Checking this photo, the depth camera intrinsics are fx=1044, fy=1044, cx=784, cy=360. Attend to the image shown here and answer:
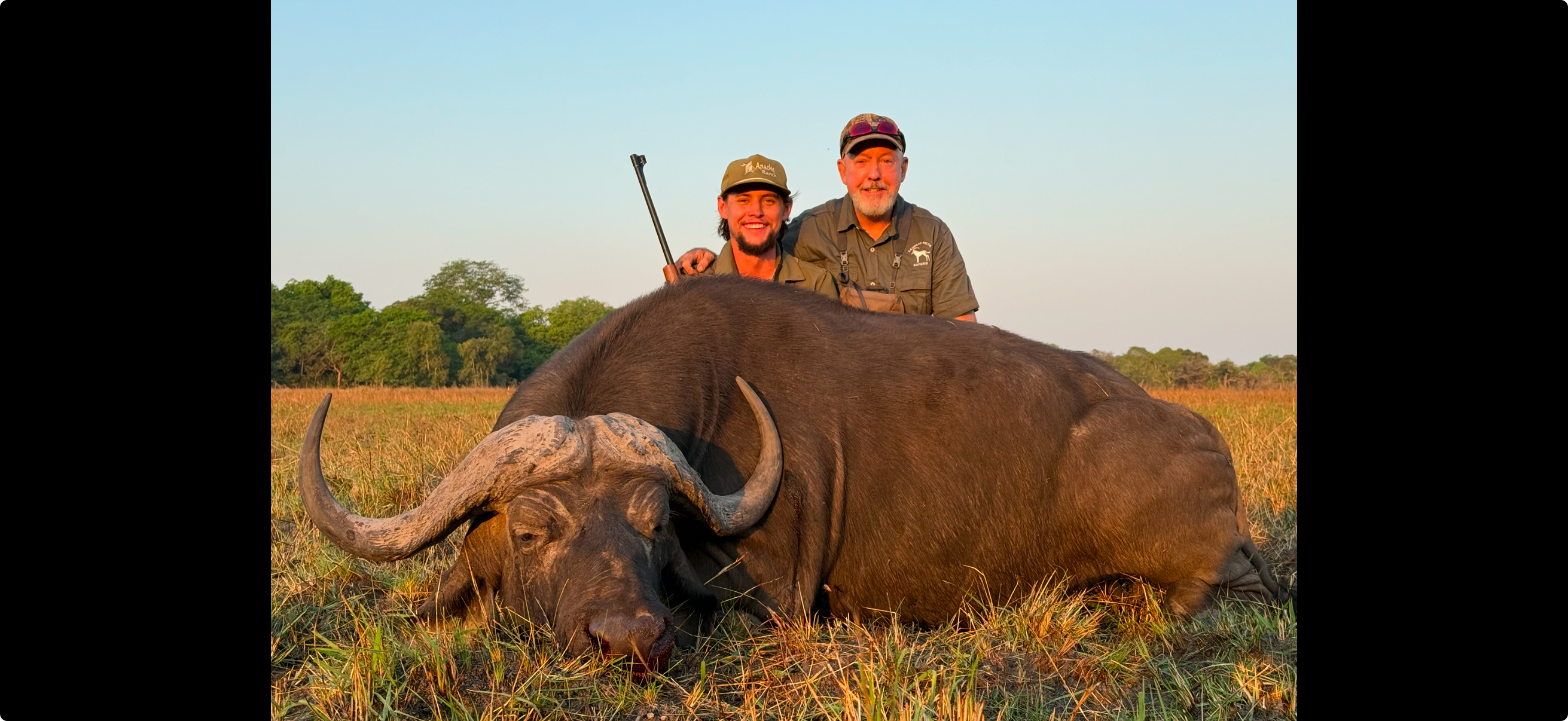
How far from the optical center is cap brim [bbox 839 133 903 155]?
25.2 feet

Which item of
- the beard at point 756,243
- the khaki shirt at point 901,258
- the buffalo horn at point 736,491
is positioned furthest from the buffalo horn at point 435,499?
the khaki shirt at point 901,258

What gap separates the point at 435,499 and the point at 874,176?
183 inches

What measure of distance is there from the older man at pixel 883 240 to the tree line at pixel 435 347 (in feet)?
42.1

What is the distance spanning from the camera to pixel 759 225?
725 cm

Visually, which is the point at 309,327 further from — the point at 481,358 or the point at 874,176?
the point at 874,176

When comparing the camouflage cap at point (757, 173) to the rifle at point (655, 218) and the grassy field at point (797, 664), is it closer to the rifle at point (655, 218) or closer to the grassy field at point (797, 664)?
the rifle at point (655, 218)

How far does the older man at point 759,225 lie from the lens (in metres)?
7.17

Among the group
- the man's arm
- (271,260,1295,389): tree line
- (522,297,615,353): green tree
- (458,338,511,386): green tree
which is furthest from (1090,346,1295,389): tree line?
(522,297,615,353): green tree

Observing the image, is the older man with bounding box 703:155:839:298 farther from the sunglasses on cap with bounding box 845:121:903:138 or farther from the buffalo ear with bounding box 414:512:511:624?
the buffalo ear with bounding box 414:512:511:624

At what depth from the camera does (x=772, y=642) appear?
4.02 metres

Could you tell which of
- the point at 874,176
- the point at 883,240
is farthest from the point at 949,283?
the point at 874,176

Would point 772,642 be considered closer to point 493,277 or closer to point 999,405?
point 999,405

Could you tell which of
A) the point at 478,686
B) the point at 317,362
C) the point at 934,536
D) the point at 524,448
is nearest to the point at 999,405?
the point at 934,536

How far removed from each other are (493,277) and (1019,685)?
69.6 meters
